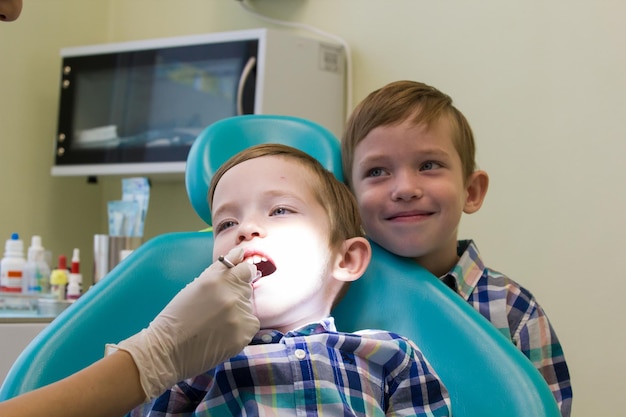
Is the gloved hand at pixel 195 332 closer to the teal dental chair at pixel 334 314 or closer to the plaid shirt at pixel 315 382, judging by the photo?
the plaid shirt at pixel 315 382

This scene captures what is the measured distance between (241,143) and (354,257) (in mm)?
331

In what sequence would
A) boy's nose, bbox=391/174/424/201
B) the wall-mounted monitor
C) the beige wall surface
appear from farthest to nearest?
the wall-mounted monitor
the beige wall surface
boy's nose, bbox=391/174/424/201

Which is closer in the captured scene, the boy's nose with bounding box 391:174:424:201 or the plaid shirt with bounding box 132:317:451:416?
the plaid shirt with bounding box 132:317:451:416

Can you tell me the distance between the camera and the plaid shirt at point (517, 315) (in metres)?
1.38

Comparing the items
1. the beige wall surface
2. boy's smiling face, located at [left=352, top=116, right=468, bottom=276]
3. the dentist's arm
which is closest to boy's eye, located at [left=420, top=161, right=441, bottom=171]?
boy's smiling face, located at [left=352, top=116, right=468, bottom=276]

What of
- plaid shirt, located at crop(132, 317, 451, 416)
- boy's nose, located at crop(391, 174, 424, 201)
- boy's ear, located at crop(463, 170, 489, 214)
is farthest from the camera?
boy's ear, located at crop(463, 170, 489, 214)

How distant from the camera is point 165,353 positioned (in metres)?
0.87

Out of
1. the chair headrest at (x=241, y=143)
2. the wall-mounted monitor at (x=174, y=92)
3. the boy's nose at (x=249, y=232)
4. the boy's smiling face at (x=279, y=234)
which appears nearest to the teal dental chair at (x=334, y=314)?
the chair headrest at (x=241, y=143)

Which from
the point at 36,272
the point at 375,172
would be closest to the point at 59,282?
the point at 36,272

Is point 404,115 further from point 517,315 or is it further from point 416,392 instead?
point 416,392

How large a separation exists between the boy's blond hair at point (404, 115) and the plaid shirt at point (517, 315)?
19 centimetres

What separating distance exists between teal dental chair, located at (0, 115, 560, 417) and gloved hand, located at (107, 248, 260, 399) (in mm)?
322

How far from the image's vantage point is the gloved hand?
86 centimetres

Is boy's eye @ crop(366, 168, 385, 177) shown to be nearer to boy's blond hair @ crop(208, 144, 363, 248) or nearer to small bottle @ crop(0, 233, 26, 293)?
boy's blond hair @ crop(208, 144, 363, 248)
